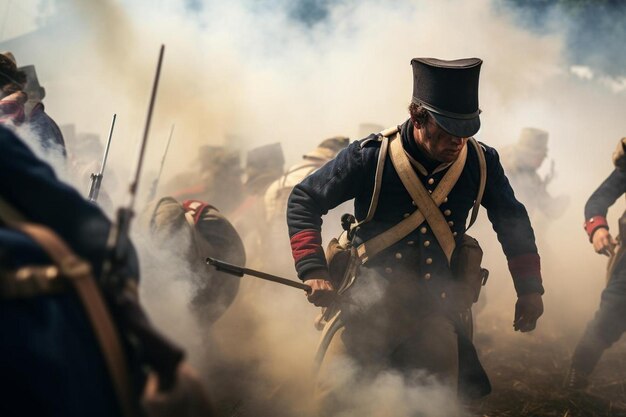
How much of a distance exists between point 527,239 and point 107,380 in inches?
113

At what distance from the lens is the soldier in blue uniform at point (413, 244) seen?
3.55m

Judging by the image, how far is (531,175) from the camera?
36.0ft

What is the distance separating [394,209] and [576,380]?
3.02 m

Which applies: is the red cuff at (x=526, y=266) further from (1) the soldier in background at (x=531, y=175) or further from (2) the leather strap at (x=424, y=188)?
(1) the soldier in background at (x=531, y=175)

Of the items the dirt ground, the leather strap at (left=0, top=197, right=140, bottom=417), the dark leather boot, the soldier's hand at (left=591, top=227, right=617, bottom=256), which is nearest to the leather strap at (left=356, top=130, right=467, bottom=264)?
the dirt ground

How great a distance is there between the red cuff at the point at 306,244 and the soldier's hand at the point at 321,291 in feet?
0.50

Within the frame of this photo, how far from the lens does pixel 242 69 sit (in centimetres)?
1430

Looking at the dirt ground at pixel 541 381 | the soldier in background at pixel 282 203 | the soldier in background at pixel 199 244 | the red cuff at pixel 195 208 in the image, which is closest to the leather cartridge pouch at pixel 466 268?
the dirt ground at pixel 541 381

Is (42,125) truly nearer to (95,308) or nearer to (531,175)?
(95,308)

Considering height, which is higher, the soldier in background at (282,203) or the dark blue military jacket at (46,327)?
the soldier in background at (282,203)

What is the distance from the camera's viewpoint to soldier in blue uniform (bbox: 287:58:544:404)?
355 cm

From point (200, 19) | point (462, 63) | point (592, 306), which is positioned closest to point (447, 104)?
point (462, 63)

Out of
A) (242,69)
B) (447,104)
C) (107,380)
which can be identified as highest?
(242,69)

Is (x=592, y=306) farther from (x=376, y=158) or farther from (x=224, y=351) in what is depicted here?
(x=376, y=158)
